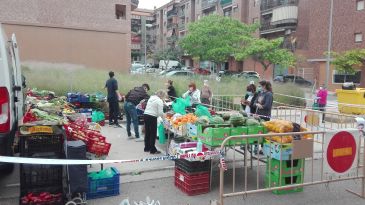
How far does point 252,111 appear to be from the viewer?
31.4 feet

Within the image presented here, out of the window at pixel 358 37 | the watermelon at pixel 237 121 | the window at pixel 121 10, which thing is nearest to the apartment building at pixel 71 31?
the window at pixel 121 10

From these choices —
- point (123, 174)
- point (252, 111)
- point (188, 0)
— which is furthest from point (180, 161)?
point (188, 0)

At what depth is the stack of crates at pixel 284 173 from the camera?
5.76 m

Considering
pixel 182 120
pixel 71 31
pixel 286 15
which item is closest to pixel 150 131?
pixel 182 120

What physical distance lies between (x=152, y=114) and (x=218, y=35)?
96.7 feet

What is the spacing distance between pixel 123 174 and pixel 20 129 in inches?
89.7

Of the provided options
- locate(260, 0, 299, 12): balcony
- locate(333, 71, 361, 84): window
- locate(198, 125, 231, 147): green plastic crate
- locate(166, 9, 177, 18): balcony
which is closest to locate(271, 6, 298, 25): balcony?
locate(260, 0, 299, 12): balcony

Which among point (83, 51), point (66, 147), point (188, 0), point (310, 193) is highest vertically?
point (188, 0)

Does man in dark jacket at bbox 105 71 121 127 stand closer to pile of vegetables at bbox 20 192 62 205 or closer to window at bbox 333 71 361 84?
pile of vegetables at bbox 20 192 62 205

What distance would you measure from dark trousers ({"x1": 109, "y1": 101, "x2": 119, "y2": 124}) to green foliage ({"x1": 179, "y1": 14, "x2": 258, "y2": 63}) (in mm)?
24041

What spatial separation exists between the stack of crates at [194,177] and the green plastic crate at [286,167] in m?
1.05

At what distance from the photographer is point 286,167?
580cm

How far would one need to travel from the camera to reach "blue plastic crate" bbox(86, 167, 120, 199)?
551cm

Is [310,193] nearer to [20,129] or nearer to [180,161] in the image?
[180,161]
